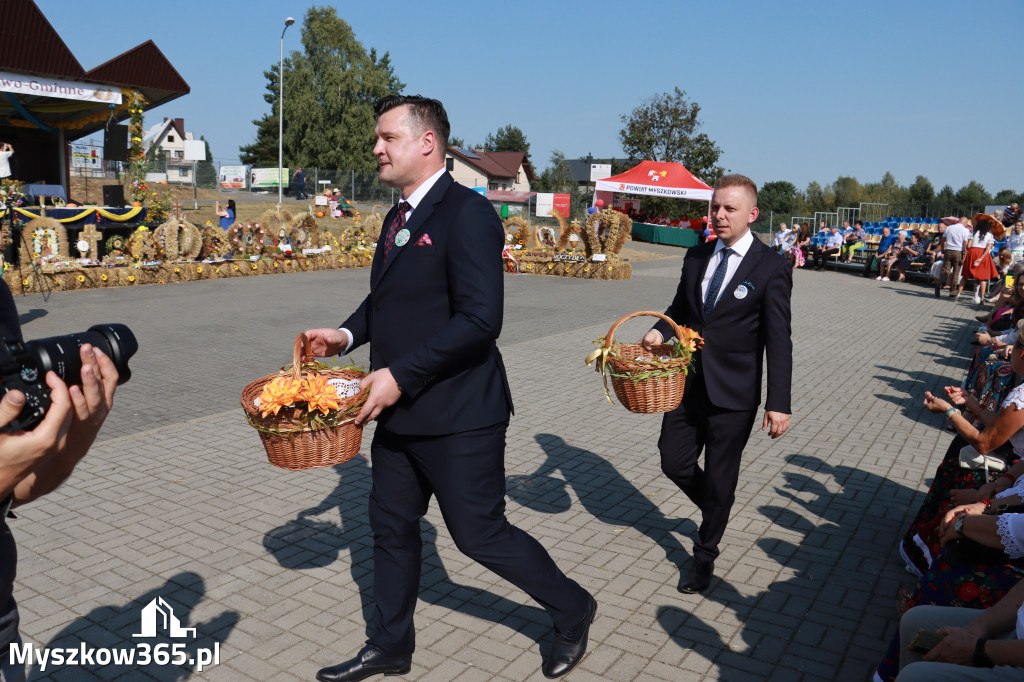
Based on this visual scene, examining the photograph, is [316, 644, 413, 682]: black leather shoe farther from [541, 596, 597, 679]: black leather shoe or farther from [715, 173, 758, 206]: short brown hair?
[715, 173, 758, 206]: short brown hair

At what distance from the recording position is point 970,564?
2988 millimetres

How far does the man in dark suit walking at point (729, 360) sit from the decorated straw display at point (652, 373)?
158mm

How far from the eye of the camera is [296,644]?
133 inches

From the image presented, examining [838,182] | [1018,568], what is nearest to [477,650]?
[1018,568]

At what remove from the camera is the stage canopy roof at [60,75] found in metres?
18.8

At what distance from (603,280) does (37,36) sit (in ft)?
50.5

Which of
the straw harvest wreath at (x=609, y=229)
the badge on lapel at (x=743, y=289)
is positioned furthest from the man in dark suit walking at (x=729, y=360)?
the straw harvest wreath at (x=609, y=229)

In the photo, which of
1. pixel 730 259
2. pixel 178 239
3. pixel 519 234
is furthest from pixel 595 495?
pixel 519 234

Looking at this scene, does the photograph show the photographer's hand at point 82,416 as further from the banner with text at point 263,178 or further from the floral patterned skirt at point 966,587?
the banner with text at point 263,178

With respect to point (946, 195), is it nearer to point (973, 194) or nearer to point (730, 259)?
point (973, 194)

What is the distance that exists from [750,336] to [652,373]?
0.63 metres

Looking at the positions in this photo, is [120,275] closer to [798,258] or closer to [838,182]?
[798,258]

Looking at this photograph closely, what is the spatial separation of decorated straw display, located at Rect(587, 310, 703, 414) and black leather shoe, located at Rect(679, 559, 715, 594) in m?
0.82

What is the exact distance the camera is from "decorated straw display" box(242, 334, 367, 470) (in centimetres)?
272
